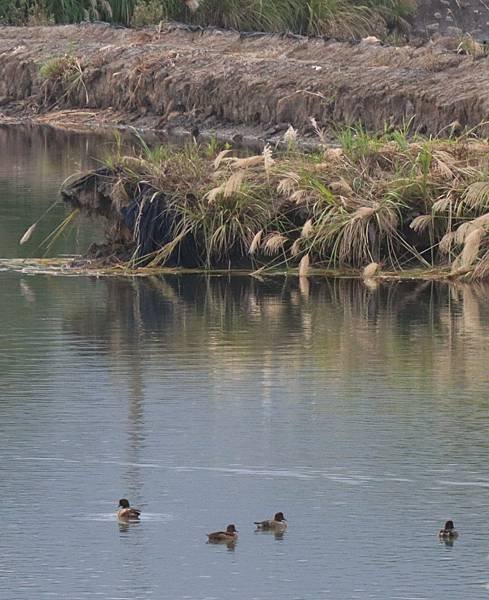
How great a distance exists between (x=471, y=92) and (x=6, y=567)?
20967mm

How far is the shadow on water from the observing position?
1371 cm

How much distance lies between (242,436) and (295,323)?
12.4 feet

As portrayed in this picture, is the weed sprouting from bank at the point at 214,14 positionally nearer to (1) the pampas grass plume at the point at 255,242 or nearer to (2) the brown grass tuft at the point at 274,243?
(2) the brown grass tuft at the point at 274,243

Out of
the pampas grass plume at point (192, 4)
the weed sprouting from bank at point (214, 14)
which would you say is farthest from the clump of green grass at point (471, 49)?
the weed sprouting from bank at point (214, 14)

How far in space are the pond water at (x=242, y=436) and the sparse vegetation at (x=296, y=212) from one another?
45 cm

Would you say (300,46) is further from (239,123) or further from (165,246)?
(165,246)

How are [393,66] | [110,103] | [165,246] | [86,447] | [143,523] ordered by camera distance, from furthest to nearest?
[110,103]
[393,66]
[165,246]
[86,447]
[143,523]

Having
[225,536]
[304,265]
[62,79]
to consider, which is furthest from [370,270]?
[62,79]

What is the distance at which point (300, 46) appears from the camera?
36.1 meters

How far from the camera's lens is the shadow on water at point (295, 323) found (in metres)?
13.7

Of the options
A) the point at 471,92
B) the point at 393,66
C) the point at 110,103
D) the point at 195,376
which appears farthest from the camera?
the point at 110,103

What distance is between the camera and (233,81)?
110 feet

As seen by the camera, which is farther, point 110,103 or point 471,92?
point 110,103

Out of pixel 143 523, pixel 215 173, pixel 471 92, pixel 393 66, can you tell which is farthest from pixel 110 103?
pixel 143 523
